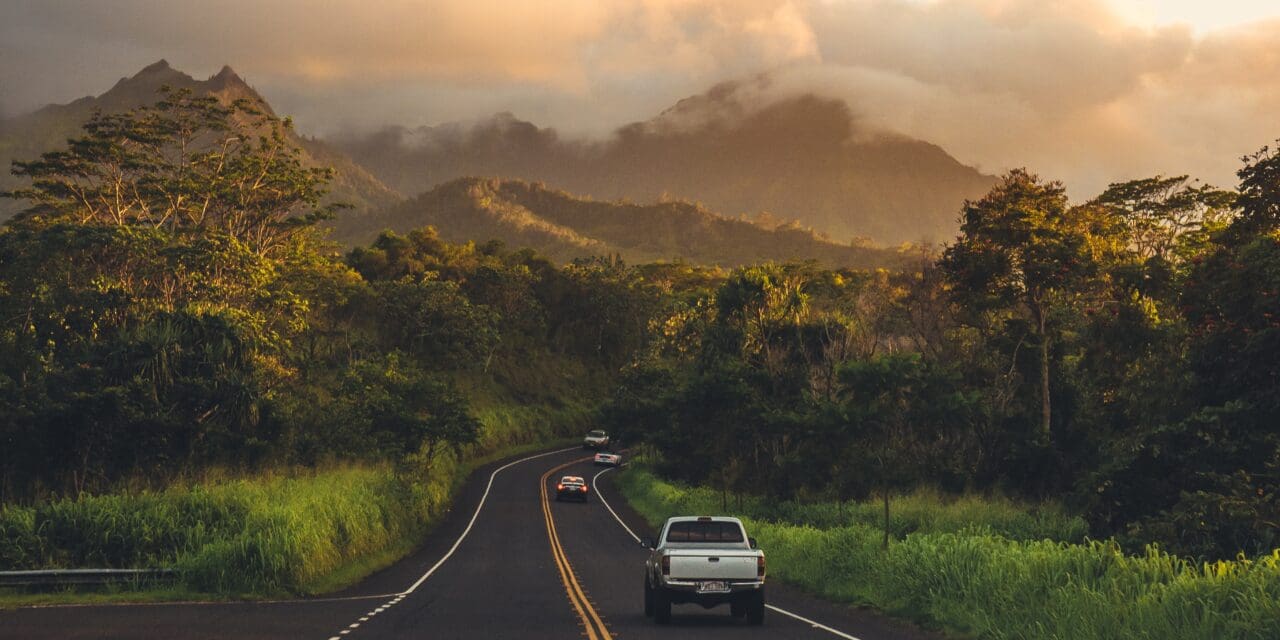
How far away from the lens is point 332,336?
88.8 m

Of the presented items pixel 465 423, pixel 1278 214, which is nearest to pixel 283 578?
pixel 1278 214

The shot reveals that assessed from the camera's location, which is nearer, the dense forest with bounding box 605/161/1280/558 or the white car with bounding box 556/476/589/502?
the dense forest with bounding box 605/161/1280/558

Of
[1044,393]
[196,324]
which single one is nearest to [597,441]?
[1044,393]

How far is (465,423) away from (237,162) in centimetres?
2276

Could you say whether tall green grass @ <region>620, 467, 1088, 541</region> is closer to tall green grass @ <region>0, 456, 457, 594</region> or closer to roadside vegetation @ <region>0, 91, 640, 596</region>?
roadside vegetation @ <region>0, 91, 640, 596</region>

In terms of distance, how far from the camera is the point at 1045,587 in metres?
17.1

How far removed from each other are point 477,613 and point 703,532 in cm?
495

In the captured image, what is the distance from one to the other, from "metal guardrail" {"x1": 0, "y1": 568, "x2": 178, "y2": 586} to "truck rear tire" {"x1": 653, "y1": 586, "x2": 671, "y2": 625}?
13.2m

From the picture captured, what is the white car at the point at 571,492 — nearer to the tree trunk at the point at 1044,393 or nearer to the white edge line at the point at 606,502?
the white edge line at the point at 606,502

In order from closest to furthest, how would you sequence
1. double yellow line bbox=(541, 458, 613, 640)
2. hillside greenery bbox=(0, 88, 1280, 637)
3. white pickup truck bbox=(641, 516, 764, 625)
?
double yellow line bbox=(541, 458, 613, 640) < white pickup truck bbox=(641, 516, 764, 625) < hillside greenery bbox=(0, 88, 1280, 637)

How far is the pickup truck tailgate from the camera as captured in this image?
19031mm

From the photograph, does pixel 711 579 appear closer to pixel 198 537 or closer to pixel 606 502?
pixel 198 537

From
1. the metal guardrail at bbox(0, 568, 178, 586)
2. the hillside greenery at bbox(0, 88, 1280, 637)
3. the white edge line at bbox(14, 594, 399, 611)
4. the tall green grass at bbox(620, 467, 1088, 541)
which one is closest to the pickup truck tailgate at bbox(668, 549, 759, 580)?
the hillside greenery at bbox(0, 88, 1280, 637)

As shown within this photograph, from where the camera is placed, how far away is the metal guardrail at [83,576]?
77.4 ft
